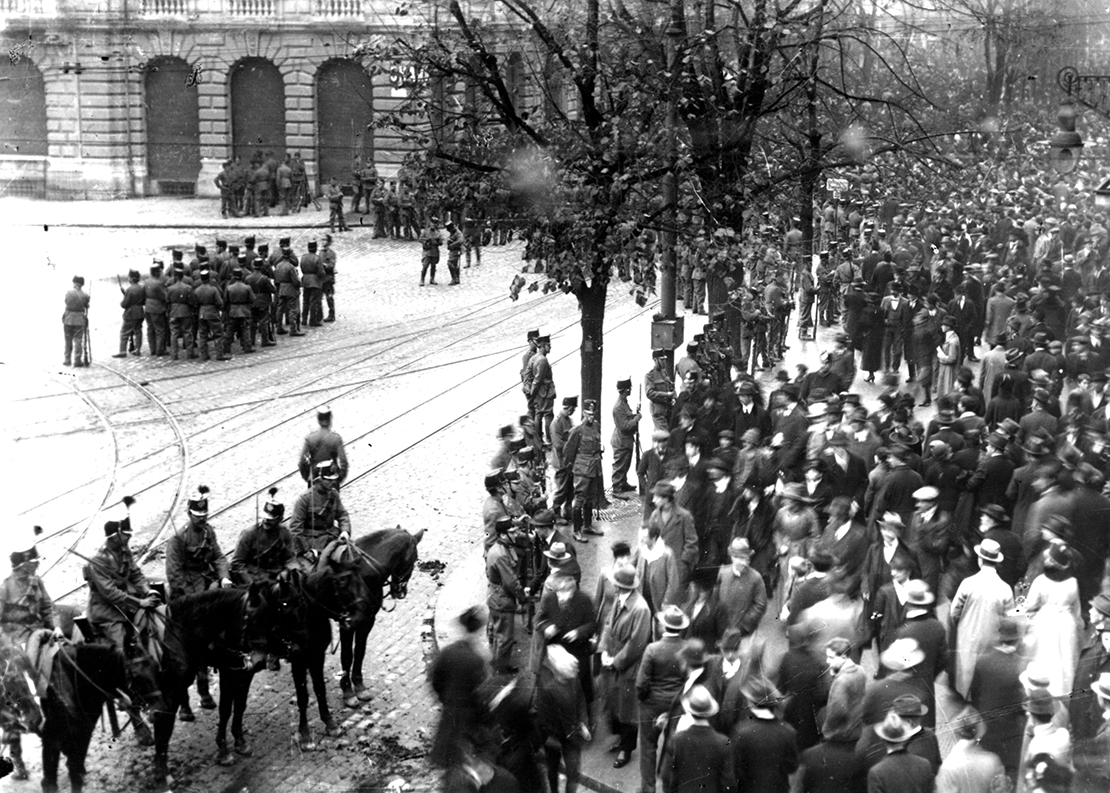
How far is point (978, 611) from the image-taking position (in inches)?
378

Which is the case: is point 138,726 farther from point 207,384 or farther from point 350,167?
point 350,167

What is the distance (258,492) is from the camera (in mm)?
16000

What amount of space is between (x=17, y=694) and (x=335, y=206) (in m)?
25.2

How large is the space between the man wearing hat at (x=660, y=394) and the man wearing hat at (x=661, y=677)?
288 inches

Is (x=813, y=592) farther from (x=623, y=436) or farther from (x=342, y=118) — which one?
(x=342, y=118)

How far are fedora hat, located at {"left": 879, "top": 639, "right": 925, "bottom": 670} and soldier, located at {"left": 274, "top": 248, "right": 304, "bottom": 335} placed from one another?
19.3 meters

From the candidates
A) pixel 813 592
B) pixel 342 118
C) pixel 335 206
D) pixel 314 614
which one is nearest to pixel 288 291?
pixel 335 206

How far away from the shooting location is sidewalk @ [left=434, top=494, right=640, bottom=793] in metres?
9.76

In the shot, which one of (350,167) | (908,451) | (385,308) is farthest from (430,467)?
(350,167)

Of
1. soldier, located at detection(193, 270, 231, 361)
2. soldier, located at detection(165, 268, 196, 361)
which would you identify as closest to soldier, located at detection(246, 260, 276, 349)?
soldier, located at detection(193, 270, 231, 361)

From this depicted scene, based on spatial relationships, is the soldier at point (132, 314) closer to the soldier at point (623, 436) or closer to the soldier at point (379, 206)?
the soldier at point (379, 206)

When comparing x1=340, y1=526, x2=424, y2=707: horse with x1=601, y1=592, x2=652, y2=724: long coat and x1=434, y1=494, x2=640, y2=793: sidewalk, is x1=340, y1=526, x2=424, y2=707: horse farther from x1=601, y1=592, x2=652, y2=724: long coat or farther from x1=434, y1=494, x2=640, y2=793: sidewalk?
x1=601, y1=592, x2=652, y2=724: long coat

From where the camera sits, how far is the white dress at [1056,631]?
885 centimetres

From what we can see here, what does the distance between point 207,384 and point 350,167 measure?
1503 centimetres
